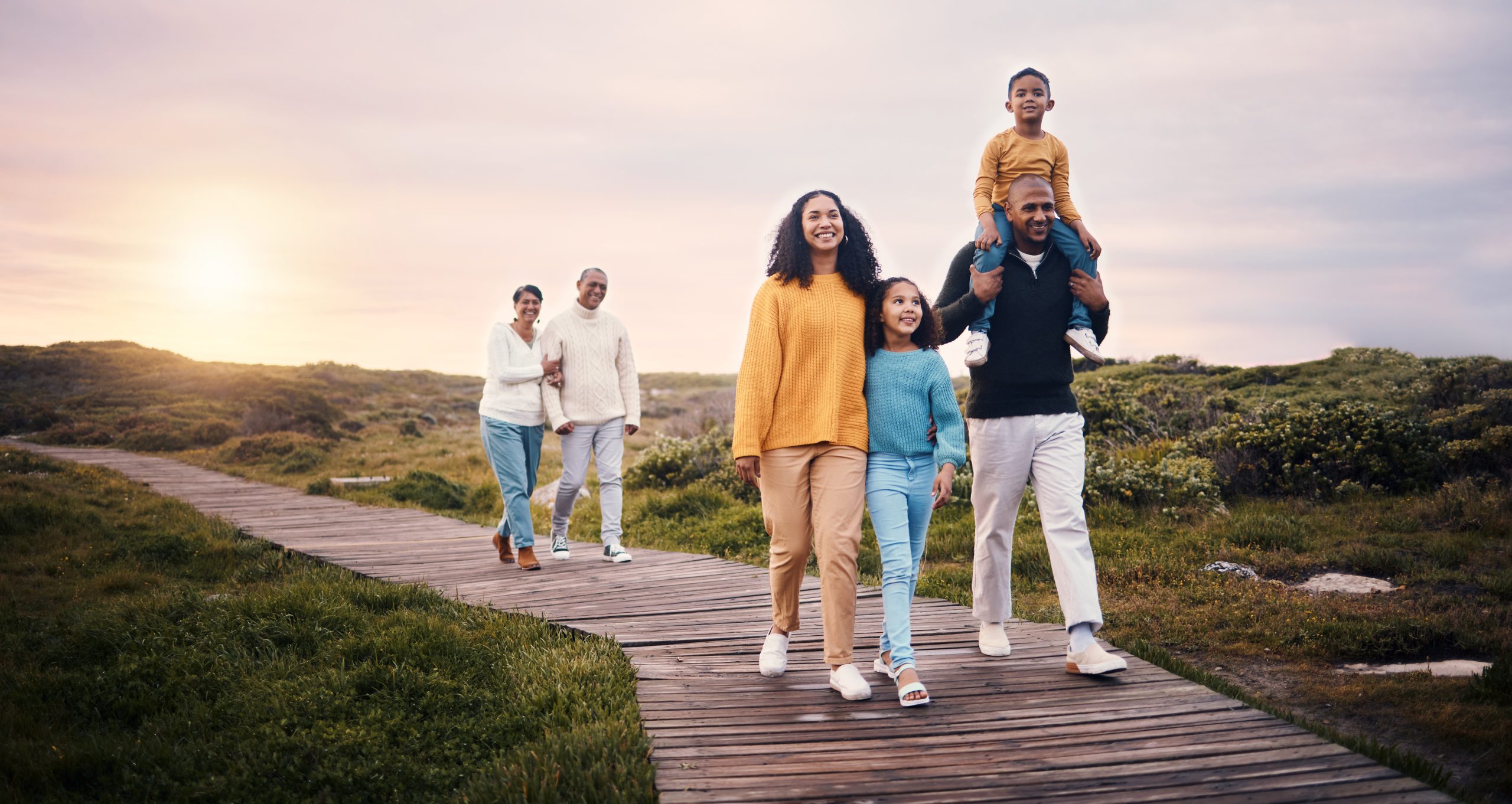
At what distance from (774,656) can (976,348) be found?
1.91 m

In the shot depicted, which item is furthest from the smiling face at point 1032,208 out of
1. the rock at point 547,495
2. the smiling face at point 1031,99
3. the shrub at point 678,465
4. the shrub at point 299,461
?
the shrub at point 299,461

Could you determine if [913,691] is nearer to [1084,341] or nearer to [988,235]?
[1084,341]

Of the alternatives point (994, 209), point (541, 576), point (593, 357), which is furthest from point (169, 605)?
point (994, 209)

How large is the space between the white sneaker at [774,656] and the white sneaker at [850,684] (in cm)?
40

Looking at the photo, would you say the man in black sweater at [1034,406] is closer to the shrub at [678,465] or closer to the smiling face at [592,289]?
the smiling face at [592,289]

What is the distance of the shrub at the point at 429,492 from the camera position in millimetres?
13852

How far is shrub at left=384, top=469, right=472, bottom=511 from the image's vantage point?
13.9 m

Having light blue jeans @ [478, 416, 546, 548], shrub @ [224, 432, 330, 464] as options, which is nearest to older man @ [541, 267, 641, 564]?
light blue jeans @ [478, 416, 546, 548]

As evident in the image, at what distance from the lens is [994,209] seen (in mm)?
4770

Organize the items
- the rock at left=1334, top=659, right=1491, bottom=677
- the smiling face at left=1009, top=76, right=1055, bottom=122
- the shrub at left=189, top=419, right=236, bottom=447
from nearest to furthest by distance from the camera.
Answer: the smiling face at left=1009, top=76, right=1055, bottom=122, the rock at left=1334, top=659, right=1491, bottom=677, the shrub at left=189, top=419, right=236, bottom=447

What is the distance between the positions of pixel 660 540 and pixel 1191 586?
18.3 ft

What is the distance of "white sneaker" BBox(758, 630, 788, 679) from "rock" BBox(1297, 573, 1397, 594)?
4.67 metres

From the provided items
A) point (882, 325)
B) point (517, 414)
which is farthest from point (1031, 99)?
point (517, 414)

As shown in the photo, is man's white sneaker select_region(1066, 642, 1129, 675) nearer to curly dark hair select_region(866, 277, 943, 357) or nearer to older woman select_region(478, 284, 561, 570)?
curly dark hair select_region(866, 277, 943, 357)
